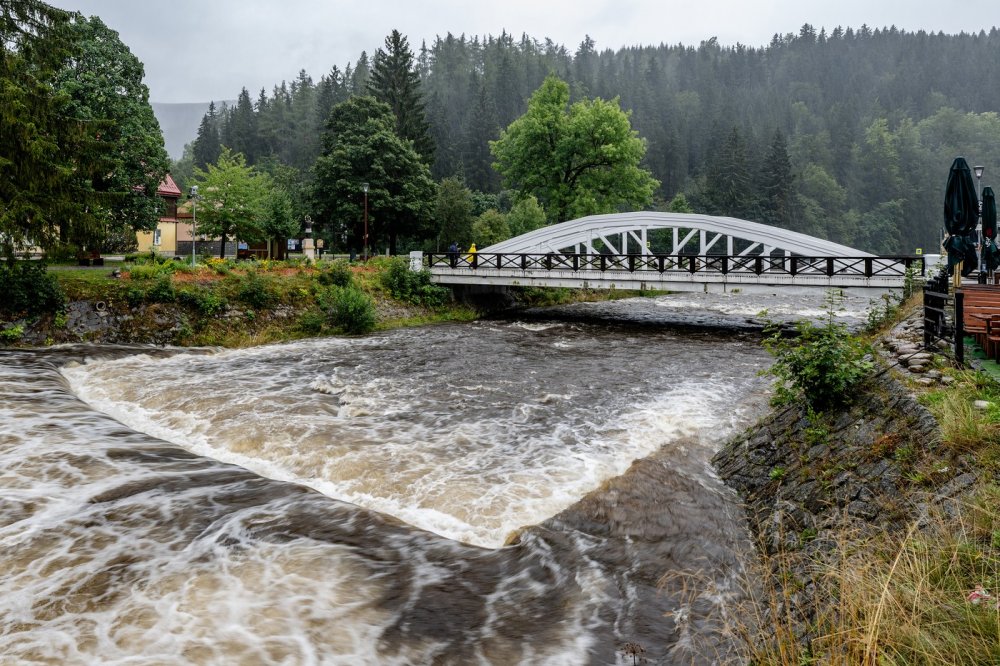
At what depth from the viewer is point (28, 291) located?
16.1m

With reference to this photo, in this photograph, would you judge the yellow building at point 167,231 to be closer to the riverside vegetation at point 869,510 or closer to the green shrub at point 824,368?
the green shrub at point 824,368

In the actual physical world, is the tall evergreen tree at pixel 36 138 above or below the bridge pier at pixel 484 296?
above

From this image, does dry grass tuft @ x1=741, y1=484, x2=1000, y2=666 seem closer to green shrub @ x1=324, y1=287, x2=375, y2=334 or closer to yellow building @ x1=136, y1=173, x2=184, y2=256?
green shrub @ x1=324, y1=287, x2=375, y2=334

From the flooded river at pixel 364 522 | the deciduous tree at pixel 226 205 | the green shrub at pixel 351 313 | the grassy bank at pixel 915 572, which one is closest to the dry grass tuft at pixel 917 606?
the grassy bank at pixel 915 572

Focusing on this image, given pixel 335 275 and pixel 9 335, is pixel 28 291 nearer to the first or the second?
pixel 9 335

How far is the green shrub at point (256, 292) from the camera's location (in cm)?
1998

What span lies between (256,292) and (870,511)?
19.0 metres

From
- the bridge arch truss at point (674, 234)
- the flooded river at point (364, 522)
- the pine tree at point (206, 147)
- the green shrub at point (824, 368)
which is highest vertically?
the pine tree at point (206, 147)

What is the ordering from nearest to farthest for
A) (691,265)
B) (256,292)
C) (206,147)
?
1. (256,292)
2. (691,265)
3. (206,147)

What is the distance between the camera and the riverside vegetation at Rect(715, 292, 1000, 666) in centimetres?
320

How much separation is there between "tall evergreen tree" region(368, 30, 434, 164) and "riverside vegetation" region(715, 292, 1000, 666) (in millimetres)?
47784

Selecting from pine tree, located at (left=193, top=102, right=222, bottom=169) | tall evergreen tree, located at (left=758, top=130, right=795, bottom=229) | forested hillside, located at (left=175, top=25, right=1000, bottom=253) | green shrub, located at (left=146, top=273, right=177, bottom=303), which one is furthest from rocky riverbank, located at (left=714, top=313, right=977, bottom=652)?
pine tree, located at (left=193, top=102, right=222, bottom=169)

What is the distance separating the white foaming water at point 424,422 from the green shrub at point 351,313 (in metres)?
5.22

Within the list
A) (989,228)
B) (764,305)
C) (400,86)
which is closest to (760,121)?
(400,86)
